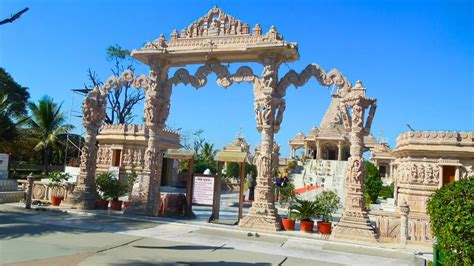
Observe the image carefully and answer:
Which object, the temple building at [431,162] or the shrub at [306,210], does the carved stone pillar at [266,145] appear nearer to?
the shrub at [306,210]

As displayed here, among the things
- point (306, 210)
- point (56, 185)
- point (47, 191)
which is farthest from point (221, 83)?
point (47, 191)

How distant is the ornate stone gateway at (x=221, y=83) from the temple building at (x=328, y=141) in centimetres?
2899

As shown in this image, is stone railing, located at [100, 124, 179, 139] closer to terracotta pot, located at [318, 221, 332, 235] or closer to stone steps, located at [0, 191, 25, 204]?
A: stone steps, located at [0, 191, 25, 204]

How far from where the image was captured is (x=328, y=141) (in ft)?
138

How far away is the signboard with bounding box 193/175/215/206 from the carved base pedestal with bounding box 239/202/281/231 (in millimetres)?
1495

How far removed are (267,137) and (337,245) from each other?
3.45m

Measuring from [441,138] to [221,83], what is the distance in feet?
34.1

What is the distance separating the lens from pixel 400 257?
8148 mm

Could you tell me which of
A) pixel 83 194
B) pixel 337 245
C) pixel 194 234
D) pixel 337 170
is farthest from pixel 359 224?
pixel 337 170

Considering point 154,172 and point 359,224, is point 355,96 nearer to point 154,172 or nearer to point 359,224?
point 359,224

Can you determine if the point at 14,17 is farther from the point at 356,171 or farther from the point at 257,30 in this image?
the point at 356,171

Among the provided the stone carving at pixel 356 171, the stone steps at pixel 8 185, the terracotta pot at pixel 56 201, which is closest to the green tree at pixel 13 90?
the stone steps at pixel 8 185

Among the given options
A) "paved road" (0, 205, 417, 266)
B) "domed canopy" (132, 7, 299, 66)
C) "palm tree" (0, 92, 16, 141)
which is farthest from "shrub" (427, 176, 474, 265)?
"palm tree" (0, 92, 16, 141)

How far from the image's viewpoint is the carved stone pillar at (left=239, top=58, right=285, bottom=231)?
34.8 ft
